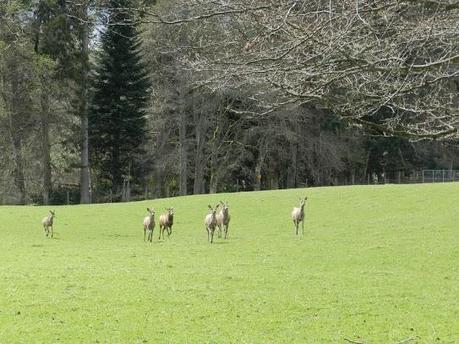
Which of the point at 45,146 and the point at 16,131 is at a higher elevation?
the point at 16,131

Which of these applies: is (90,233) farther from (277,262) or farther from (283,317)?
(283,317)

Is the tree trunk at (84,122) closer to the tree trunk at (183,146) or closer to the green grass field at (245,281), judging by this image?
the tree trunk at (183,146)

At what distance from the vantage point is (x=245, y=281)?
45.3 ft

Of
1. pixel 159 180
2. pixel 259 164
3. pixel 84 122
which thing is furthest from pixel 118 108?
pixel 259 164

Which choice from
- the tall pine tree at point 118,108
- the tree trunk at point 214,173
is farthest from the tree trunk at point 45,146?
the tree trunk at point 214,173

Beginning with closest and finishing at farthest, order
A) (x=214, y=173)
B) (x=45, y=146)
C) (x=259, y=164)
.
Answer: (x=45, y=146) → (x=214, y=173) → (x=259, y=164)

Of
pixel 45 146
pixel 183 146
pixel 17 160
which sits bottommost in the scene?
pixel 17 160

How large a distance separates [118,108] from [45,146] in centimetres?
553

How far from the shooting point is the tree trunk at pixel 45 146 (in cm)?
4556

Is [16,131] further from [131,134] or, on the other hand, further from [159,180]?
[159,180]

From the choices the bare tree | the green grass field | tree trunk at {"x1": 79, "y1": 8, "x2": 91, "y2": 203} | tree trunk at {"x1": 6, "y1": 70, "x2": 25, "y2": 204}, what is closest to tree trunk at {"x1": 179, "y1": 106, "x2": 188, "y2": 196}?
tree trunk at {"x1": 79, "y1": 8, "x2": 91, "y2": 203}

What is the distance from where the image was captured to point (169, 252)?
19.7 m

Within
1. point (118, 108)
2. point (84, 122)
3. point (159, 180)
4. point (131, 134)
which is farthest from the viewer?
point (159, 180)

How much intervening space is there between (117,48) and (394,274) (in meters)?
35.3
